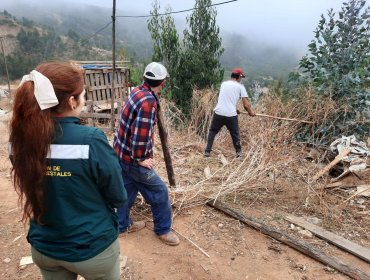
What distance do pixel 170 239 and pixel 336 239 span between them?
1.65 meters

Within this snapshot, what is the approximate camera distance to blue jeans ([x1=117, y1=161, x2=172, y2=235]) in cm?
265

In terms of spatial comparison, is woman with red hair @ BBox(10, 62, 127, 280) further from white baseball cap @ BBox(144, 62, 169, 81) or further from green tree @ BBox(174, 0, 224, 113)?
green tree @ BBox(174, 0, 224, 113)

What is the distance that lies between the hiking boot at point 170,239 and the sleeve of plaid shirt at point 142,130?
913 mm

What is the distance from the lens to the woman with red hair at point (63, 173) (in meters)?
1.15

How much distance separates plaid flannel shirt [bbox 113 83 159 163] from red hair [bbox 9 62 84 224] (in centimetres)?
114

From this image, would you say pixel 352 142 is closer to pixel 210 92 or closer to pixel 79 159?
pixel 210 92

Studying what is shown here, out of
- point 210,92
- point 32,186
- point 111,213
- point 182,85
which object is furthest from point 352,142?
point 182,85

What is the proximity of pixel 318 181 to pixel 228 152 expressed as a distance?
194 centimetres

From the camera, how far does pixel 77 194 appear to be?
1.27 metres

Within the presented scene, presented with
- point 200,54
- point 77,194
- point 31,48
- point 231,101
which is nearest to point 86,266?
point 77,194

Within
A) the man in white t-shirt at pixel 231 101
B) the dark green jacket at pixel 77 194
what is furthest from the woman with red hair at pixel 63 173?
the man in white t-shirt at pixel 231 101

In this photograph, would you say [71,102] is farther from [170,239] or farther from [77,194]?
[170,239]

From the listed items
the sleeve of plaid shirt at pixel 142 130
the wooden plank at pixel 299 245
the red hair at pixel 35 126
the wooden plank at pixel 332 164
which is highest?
the red hair at pixel 35 126

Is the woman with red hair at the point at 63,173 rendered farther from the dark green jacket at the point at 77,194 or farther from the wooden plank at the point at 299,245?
the wooden plank at the point at 299,245
